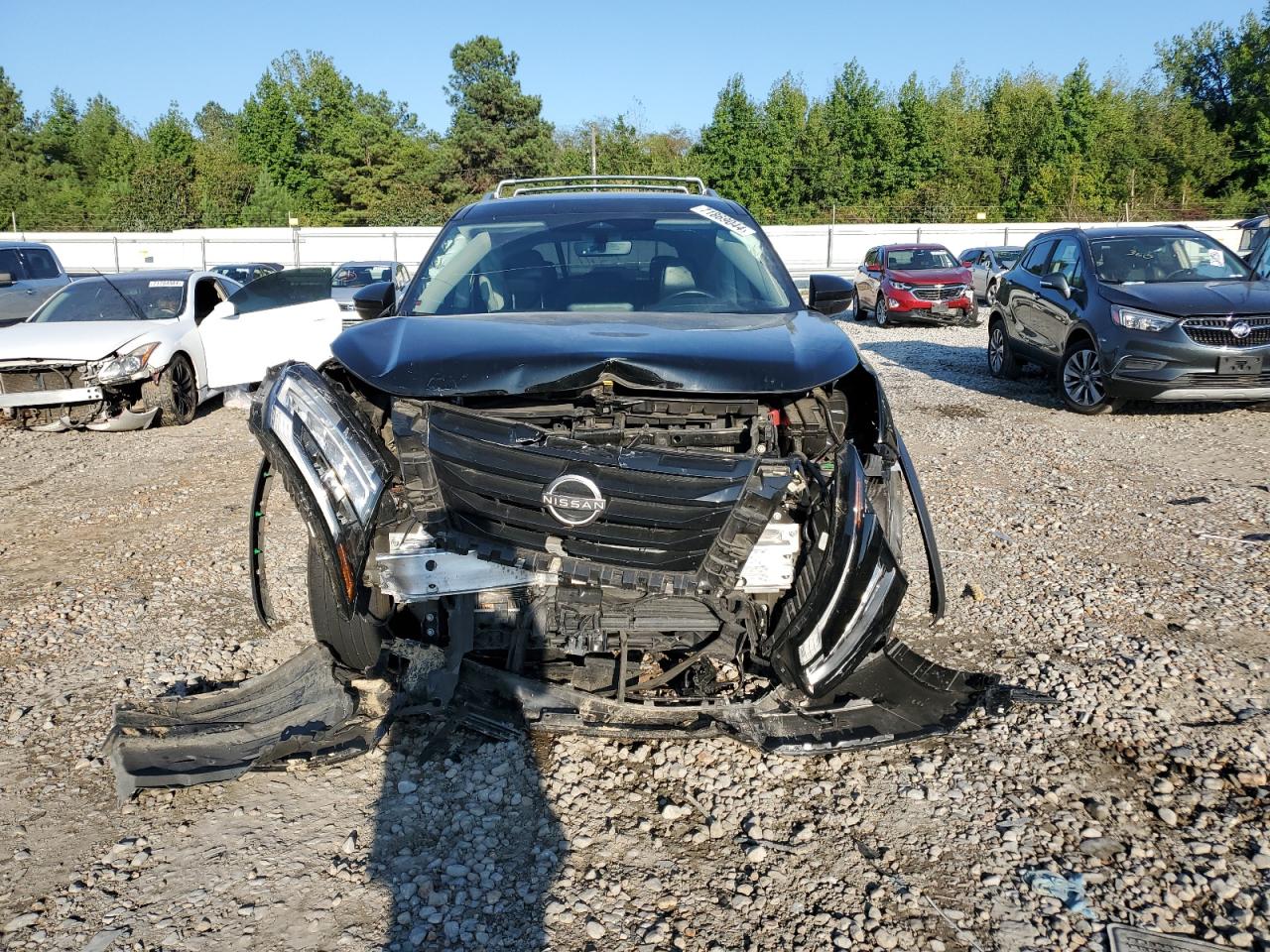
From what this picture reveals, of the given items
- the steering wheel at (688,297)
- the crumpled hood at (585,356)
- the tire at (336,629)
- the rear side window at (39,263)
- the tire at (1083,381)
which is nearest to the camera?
the crumpled hood at (585,356)

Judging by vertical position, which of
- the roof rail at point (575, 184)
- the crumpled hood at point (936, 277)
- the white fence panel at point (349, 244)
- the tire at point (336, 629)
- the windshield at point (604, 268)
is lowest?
the tire at point (336, 629)

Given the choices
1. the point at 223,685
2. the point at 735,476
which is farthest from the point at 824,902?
the point at 223,685

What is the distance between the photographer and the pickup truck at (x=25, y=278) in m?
12.7

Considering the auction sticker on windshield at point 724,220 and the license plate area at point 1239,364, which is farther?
the license plate area at point 1239,364

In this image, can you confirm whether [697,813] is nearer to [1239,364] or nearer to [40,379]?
[1239,364]

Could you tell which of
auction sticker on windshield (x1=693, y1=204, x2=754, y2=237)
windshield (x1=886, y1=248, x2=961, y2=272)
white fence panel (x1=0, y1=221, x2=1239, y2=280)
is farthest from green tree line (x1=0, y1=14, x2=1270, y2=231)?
auction sticker on windshield (x1=693, y1=204, x2=754, y2=237)

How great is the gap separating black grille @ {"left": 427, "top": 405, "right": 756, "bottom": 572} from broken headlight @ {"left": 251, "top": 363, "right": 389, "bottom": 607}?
254 mm

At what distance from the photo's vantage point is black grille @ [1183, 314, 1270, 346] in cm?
872

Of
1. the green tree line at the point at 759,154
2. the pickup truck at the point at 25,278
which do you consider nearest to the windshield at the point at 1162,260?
the pickup truck at the point at 25,278

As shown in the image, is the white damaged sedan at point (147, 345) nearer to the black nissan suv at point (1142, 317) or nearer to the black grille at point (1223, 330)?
the black nissan suv at point (1142, 317)

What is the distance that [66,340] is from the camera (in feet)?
31.0

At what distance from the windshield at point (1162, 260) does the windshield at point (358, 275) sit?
16728 mm

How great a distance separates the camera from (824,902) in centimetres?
251

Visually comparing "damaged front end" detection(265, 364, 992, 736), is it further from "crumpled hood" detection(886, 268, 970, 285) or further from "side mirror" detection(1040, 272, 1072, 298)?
"crumpled hood" detection(886, 268, 970, 285)
